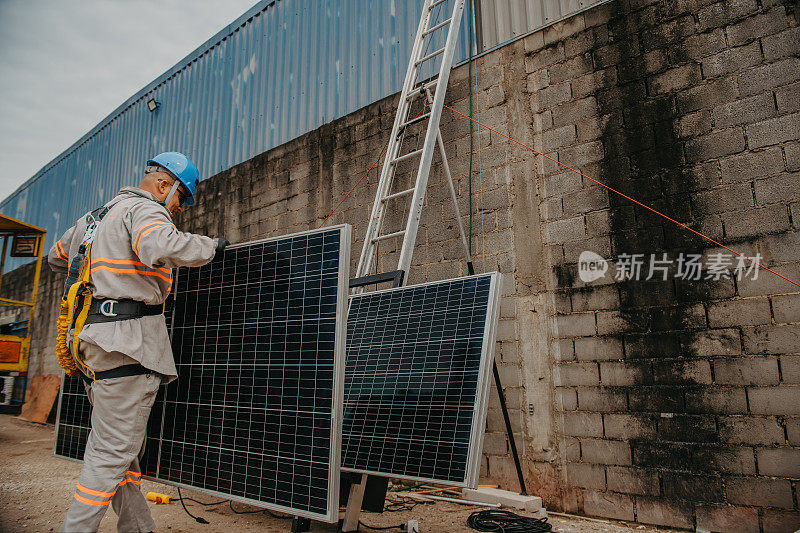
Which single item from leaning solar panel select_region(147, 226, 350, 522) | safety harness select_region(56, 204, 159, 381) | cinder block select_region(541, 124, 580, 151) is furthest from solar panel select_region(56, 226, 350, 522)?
cinder block select_region(541, 124, 580, 151)

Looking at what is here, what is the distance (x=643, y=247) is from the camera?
11.1 ft

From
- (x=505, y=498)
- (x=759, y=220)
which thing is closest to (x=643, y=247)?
(x=759, y=220)

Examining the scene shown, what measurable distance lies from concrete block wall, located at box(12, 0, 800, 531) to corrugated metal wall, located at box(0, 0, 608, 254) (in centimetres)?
75

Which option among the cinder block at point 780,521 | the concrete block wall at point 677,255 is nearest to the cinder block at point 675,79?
the concrete block wall at point 677,255

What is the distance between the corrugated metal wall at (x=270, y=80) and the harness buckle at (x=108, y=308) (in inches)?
139

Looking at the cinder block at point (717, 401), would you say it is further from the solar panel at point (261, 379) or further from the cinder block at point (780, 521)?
the solar panel at point (261, 379)

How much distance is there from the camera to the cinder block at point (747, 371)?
2865 millimetres

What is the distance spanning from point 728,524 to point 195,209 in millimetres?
6855

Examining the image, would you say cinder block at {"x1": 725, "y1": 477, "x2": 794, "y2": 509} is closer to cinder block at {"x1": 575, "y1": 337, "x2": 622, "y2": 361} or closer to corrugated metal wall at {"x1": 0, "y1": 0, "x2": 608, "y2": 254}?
cinder block at {"x1": 575, "y1": 337, "x2": 622, "y2": 361}

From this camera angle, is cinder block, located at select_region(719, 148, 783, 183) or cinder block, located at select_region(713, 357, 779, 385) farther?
cinder block, located at select_region(719, 148, 783, 183)

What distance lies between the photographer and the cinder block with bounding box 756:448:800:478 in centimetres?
275

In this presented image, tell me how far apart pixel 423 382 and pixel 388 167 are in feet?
6.40

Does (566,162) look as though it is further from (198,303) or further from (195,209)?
(195,209)

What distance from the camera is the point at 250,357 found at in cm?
261
